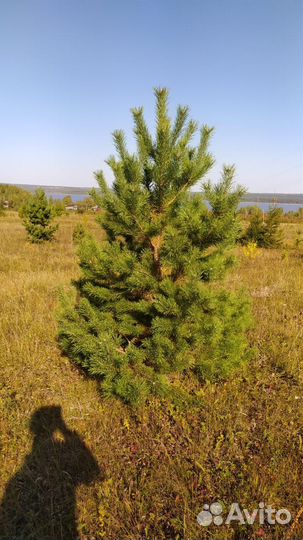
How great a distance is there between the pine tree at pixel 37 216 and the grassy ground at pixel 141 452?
1093cm

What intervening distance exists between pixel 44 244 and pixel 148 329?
12.4m

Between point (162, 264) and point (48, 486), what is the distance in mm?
2156

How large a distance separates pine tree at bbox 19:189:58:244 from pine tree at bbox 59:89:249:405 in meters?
11.9

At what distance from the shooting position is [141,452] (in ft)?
8.68

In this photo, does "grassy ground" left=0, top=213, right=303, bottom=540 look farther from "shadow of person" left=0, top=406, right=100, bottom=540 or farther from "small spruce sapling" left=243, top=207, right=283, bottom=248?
"small spruce sapling" left=243, top=207, right=283, bottom=248

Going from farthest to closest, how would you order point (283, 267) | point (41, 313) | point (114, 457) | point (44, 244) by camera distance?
point (44, 244) → point (283, 267) → point (41, 313) → point (114, 457)

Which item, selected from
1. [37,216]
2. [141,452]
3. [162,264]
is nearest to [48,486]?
[141,452]

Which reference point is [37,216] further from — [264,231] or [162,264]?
[162,264]

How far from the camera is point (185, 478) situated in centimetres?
241

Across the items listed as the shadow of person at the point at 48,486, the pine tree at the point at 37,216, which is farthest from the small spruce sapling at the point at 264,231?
the shadow of person at the point at 48,486

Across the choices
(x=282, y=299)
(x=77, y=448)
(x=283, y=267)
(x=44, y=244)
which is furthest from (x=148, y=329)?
(x=44, y=244)

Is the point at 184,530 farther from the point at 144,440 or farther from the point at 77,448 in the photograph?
the point at 77,448

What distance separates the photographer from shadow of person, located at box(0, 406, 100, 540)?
6.77 feet

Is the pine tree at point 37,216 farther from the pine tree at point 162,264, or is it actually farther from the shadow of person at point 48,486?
the shadow of person at point 48,486
